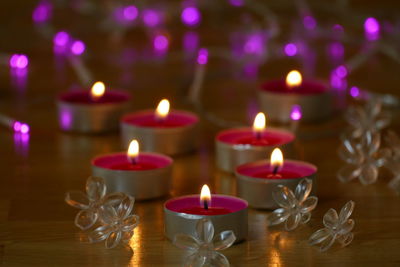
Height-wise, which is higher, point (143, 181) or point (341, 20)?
point (341, 20)

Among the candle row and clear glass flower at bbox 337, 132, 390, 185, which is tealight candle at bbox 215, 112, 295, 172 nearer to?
the candle row

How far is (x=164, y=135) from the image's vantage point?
6.19ft

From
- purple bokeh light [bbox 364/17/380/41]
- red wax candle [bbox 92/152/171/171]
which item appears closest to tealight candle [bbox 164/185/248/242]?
red wax candle [bbox 92/152/171/171]

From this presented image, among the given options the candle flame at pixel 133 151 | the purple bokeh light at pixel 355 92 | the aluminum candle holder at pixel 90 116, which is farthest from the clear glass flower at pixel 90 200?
the purple bokeh light at pixel 355 92

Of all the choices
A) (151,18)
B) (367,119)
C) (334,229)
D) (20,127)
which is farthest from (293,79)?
(151,18)

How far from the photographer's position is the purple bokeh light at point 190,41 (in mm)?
2925

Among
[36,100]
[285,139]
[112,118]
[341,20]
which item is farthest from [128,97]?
[341,20]

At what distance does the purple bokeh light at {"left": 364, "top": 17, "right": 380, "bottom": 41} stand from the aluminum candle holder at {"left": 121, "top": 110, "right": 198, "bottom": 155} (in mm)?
1153

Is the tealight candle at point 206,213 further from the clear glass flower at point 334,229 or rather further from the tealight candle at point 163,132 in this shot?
the tealight candle at point 163,132

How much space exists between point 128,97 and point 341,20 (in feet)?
4.31

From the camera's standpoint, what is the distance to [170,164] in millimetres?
1646

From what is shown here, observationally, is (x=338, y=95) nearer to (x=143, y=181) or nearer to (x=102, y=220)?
(x=143, y=181)

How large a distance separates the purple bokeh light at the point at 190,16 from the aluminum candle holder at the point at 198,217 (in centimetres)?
189

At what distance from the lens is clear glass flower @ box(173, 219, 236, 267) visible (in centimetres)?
130
